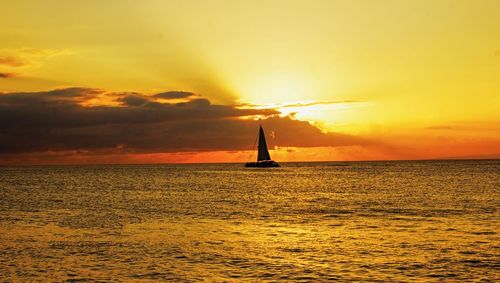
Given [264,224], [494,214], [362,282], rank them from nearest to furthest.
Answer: [362,282] < [264,224] < [494,214]

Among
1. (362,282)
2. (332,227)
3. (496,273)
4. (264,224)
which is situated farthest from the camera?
(264,224)

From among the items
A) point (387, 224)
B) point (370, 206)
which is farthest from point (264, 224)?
point (370, 206)

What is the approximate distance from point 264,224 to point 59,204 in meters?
37.0

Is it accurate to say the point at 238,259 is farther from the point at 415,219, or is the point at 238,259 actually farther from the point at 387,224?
the point at 415,219

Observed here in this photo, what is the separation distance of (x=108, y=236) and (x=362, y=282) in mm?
23542

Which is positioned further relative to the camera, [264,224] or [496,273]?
[264,224]

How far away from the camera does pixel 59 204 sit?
74.9m

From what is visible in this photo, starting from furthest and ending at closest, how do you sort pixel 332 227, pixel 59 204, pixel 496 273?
pixel 59 204
pixel 332 227
pixel 496 273

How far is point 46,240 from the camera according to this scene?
4078cm

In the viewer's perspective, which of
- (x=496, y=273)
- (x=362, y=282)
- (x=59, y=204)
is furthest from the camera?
(x=59, y=204)

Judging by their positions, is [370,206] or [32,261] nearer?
[32,261]

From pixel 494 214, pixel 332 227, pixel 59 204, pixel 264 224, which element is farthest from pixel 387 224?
pixel 59 204

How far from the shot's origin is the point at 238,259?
1314 inches

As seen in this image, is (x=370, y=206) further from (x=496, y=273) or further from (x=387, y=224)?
(x=496, y=273)
